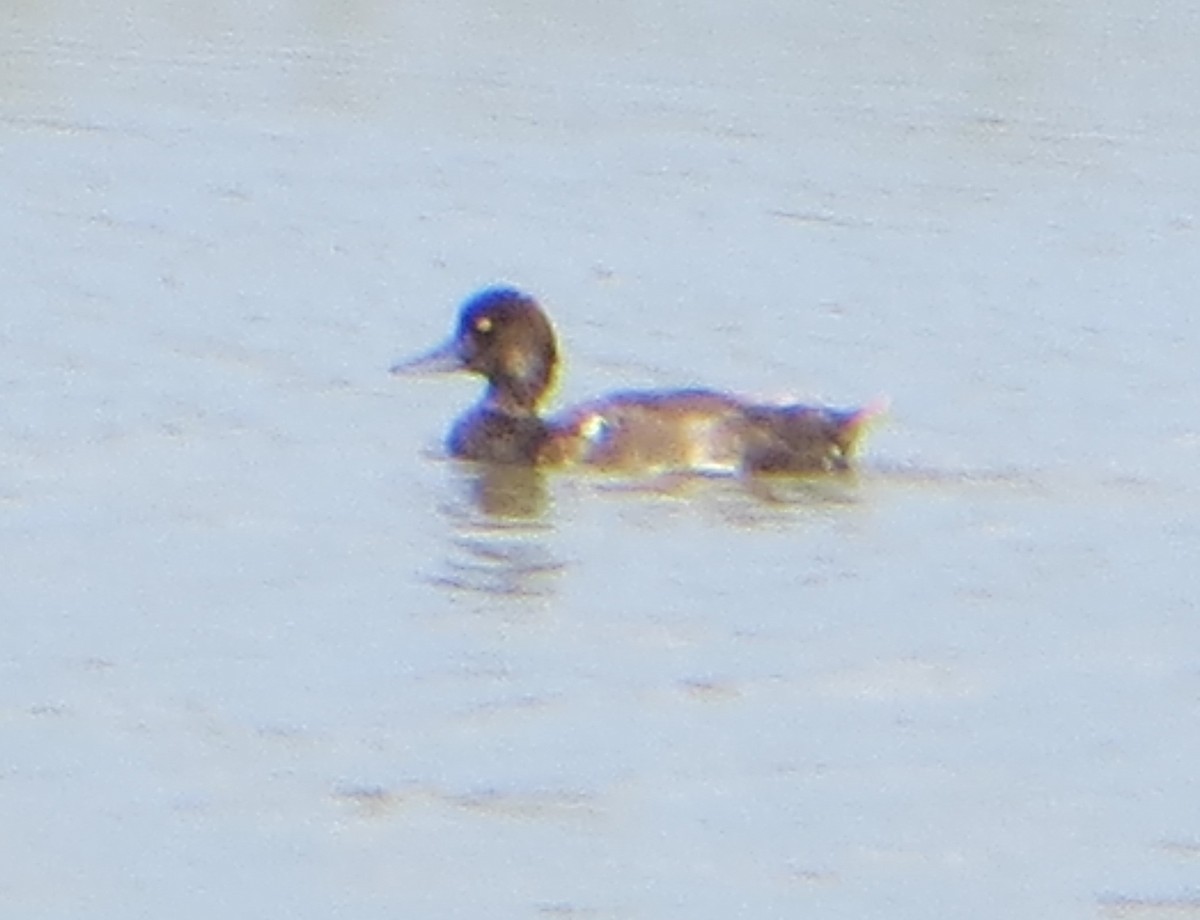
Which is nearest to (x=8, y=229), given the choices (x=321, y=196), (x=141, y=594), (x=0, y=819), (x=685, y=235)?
(x=321, y=196)

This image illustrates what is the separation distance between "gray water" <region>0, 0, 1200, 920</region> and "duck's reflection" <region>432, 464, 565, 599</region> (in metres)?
0.03

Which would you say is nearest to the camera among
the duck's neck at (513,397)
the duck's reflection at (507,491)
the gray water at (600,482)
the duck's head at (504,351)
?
the gray water at (600,482)

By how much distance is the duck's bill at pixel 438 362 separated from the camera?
42.6 ft

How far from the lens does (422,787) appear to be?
8461 mm

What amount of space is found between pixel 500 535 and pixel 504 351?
1.71 meters

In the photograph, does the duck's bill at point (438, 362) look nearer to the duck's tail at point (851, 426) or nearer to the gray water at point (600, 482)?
the gray water at point (600, 482)

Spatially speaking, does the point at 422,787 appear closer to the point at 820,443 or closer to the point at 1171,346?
the point at 820,443

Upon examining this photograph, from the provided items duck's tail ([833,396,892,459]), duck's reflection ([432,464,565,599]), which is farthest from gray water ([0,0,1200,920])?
duck's tail ([833,396,892,459])

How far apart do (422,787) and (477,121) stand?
31.7 feet

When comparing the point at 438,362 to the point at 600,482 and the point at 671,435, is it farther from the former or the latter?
the point at 671,435

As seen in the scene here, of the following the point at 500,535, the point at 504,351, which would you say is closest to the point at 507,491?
the point at 500,535

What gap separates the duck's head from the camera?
1292 centimetres

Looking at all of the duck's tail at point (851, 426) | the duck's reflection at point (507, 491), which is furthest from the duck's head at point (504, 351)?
the duck's tail at point (851, 426)

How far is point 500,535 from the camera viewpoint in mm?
11359
